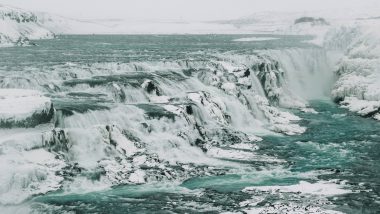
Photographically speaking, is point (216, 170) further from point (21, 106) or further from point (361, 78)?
point (361, 78)

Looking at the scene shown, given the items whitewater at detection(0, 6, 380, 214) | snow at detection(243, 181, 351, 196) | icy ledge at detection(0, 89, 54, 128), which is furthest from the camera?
icy ledge at detection(0, 89, 54, 128)

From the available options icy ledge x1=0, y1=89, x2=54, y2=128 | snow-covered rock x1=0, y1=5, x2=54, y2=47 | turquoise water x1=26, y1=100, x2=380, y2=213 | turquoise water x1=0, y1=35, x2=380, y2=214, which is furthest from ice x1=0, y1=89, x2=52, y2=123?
snow-covered rock x1=0, y1=5, x2=54, y2=47

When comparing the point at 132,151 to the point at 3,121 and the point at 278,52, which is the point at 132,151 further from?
the point at 278,52

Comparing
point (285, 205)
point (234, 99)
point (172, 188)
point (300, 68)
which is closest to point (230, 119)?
point (234, 99)

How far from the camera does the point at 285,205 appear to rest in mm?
17531

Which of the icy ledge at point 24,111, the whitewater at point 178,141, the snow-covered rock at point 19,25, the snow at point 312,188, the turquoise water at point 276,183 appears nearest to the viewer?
the turquoise water at point 276,183

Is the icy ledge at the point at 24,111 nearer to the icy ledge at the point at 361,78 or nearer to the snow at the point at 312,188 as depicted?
the snow at the point at 312,188

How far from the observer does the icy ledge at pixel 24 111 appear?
21391 millimetres

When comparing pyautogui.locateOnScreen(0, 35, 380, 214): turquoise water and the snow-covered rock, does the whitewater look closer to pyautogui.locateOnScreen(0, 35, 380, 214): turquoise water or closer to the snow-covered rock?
pyautogui.locateOnScreen(0, 35, 380, 214): turquoise water

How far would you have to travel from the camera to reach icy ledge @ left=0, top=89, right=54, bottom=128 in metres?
21.4

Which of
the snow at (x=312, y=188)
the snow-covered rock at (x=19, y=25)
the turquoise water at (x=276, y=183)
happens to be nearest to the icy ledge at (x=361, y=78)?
the turquoise water at (x=276, y=183)

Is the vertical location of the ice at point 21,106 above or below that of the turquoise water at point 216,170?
above

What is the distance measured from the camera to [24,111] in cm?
2184

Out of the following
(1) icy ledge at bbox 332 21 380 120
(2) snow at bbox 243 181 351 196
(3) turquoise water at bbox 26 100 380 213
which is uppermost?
(1) icy ledge at bbox 332 21 380 120
